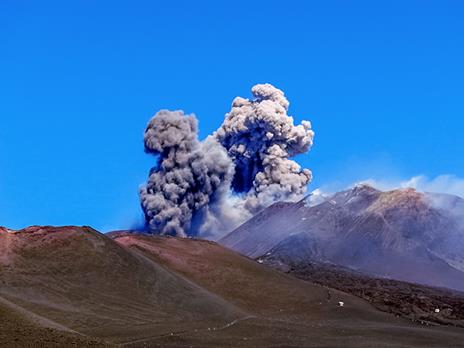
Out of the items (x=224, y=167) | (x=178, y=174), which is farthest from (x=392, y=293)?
(x=224, y=167)

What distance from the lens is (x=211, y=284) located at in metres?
87.1

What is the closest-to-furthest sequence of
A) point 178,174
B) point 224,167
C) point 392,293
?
point 392,293, point 178,174, point 224,167

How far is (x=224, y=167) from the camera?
555 ft

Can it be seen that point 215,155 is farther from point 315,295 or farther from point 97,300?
point 97,300

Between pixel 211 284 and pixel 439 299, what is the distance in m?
30.6

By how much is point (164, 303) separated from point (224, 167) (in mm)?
99169

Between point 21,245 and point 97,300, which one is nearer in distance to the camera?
point 97,300

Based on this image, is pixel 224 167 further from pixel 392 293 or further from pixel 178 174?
pixel 392 293

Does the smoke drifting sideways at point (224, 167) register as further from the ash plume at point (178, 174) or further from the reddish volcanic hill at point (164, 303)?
the reddish volcanic hill at point (164, 303)

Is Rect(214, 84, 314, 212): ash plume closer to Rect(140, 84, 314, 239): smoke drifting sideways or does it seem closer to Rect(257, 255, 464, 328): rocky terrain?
Rect(140, 84, 314, 239): smoke drifting sideways

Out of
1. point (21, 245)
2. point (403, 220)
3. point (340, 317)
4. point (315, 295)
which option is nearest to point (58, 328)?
point (21, 245)

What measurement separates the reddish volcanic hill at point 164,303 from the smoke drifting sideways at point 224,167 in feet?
224

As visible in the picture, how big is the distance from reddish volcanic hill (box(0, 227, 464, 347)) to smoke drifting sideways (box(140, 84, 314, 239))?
6839 cm

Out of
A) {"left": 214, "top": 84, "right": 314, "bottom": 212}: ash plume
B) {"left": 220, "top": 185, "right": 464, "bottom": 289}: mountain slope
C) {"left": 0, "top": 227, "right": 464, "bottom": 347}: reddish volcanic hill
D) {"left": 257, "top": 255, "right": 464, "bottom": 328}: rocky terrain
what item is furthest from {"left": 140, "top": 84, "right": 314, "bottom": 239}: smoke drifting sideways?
{"left": 0, "top": 227, "right": 464, "bottom": 347}: reddish volcanic hill
